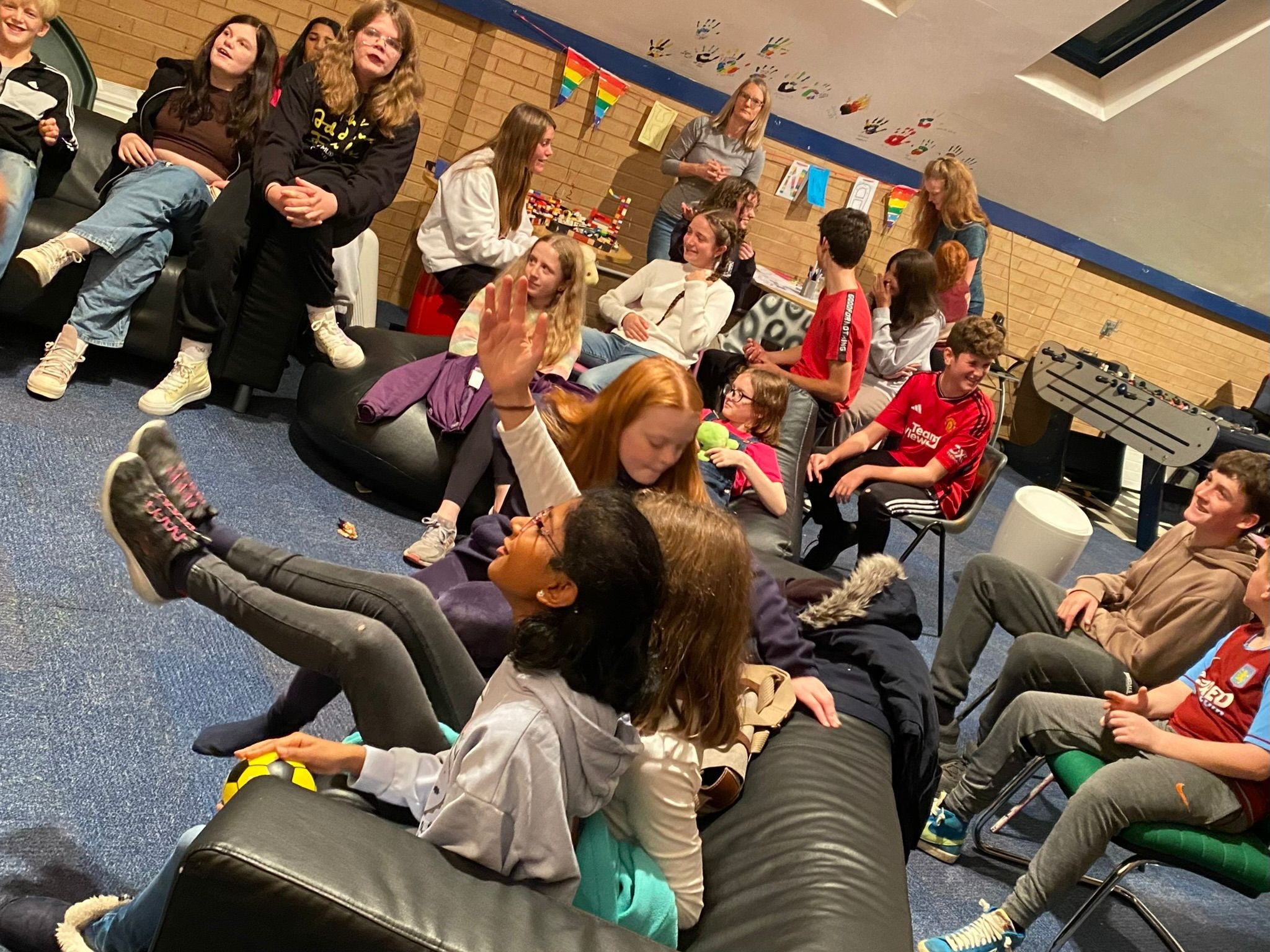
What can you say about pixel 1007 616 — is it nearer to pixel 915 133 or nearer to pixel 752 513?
pixel 752 513

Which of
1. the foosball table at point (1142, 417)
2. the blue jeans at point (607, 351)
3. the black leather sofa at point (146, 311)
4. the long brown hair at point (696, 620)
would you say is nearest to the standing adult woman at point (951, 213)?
the foosball table at point (1142, 417)

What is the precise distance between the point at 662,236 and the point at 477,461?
2.75 meters

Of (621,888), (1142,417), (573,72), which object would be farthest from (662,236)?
(621,888)

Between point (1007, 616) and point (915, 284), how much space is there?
1.97m

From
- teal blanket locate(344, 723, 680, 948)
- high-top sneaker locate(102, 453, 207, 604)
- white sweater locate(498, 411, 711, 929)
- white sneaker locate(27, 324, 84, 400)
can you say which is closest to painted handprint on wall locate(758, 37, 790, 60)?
white sneaker locate(27, 324, 84, 400)

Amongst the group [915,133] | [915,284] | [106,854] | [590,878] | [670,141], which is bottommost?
[106,854]

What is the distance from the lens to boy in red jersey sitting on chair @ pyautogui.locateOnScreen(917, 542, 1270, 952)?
2309 millimetres

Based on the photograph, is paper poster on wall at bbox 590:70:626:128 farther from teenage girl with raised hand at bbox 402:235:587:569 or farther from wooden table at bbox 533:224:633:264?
teenage girl with raised hand at bbox 402:235:587:569

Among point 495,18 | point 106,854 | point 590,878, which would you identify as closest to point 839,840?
point 590,878

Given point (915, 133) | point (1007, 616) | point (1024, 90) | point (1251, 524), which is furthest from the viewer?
point (915, 133)

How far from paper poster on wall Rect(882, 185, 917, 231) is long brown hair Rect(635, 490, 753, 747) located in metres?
5.78

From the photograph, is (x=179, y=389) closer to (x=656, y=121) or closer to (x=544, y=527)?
(x=544, y=527)

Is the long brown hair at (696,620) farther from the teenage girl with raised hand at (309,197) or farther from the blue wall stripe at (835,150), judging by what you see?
the blue wall stripe at (835,150)

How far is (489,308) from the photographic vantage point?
71.4 inches
